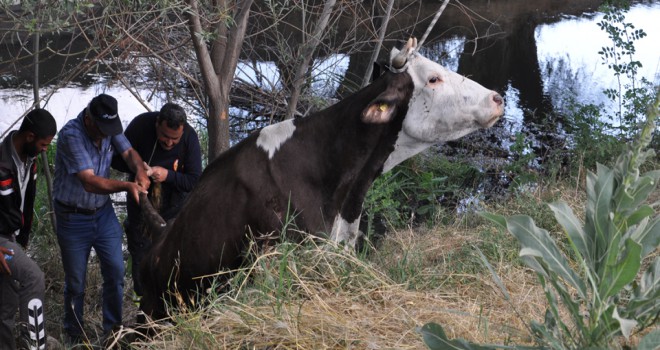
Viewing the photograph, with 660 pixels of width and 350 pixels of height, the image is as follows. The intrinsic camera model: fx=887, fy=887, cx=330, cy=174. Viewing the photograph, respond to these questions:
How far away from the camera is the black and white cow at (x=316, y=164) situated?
4812 mm

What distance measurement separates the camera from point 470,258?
480 cm

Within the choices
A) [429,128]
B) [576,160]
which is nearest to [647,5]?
[576,160]

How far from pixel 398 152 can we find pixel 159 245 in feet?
4.84

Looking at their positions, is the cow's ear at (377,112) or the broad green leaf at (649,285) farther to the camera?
the cow's ear at (377,112)

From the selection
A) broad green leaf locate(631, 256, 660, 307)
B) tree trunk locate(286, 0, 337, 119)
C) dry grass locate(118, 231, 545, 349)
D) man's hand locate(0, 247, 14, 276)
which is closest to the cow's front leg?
dry grass locate(118, 231, 545, 349)

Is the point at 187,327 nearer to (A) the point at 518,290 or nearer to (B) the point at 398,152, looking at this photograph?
(A) the point at 518,290

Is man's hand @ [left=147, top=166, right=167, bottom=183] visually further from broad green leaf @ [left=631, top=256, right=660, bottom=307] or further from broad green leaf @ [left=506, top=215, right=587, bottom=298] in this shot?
broad green leaf @ [left=631, top=256, right=660, bottom=307]

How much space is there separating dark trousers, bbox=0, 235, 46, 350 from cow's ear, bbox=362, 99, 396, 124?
2328 mm

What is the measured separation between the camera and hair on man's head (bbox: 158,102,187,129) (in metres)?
5.74

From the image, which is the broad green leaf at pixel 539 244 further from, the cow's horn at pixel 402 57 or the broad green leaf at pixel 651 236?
the cow's horn at pixel 402 57

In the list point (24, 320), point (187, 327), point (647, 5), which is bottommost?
point (24, 320)

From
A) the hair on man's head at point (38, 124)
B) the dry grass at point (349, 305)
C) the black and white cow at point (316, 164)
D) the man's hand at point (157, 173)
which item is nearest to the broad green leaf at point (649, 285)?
the dry grass at point (349, 305)

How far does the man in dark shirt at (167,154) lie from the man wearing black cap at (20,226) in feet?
2.17

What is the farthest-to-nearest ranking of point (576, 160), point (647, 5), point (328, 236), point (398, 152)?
point (647, 5)
point (576, 160)
point (398, 152)
point (328, 236)
